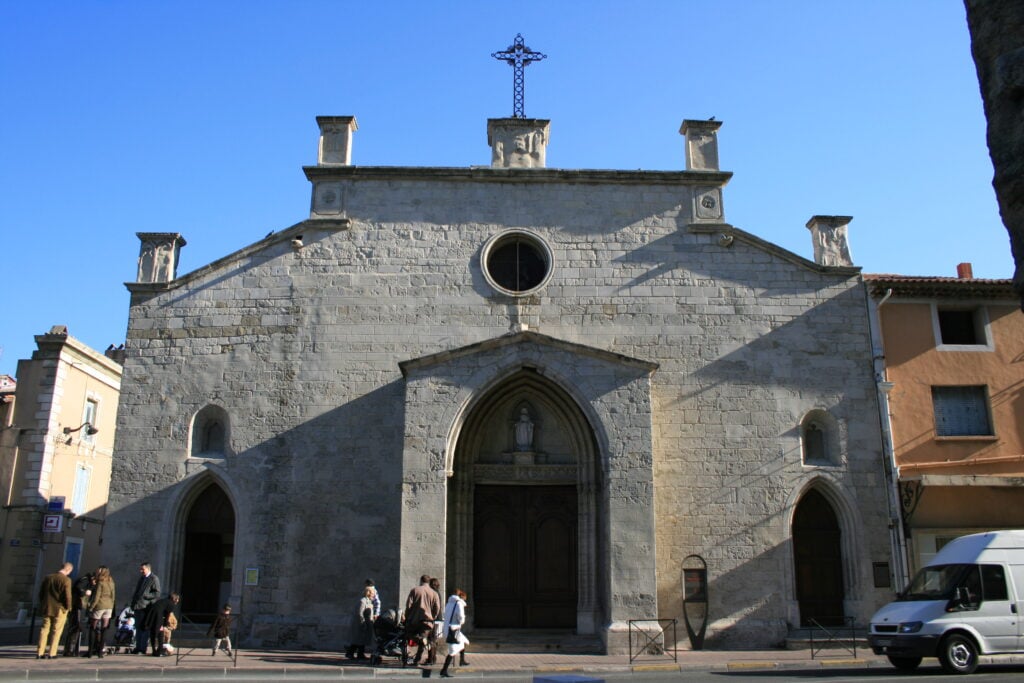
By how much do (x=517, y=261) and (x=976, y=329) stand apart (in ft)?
31.2

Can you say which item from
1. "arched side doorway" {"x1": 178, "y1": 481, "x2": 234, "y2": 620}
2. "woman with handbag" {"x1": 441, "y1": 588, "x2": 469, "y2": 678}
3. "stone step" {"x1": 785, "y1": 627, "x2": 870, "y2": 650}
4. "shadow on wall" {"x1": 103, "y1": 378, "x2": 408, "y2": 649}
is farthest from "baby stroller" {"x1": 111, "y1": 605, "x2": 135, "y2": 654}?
"stone step" {"x1": 785, "y1": 627, "x2": 870, "y2": 650}

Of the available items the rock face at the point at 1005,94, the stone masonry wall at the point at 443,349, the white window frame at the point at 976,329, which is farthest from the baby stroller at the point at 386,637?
the rock face at the point at 1005,94

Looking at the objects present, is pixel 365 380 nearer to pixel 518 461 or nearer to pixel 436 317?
pixel 436 317

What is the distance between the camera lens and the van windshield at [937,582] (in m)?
12.4

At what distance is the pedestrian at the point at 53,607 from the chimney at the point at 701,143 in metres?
13.9

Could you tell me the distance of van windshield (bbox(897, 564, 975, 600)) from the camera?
40.7 ft

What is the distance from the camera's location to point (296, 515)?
635 inches

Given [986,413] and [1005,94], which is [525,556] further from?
[1005,94]

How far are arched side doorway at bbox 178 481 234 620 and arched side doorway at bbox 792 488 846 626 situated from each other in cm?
1085

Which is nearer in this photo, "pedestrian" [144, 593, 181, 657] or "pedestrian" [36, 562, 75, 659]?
"pedestrian" [36, 562, 75, 659]

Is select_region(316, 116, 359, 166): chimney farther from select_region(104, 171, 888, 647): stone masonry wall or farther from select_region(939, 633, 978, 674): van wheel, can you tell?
select_region(939, 633, 978, 674): van wheel

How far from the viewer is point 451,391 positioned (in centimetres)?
1552

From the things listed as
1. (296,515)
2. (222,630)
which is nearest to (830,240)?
(296,515)

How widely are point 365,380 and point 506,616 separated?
5194mm
